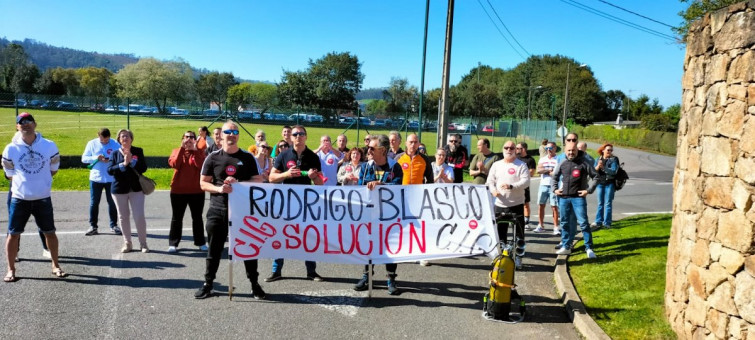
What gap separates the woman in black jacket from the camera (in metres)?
7.50

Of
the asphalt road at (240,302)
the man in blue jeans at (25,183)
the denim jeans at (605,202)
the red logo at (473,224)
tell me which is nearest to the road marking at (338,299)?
the asphalt road at (240,302)

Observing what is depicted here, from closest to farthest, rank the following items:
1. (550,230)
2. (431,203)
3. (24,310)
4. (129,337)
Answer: (129,337)
(24,310)
(431,203)
(550,230)

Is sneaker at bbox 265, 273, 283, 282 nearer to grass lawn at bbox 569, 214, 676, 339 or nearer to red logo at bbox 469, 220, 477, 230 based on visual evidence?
red logo at bbox 469, 220, 477, 230

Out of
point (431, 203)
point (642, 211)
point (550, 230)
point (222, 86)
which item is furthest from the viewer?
point (222, 86)

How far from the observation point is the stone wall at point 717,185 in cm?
402

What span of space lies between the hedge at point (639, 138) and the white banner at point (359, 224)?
50.5 meters

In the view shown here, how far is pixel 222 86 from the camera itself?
109625 millimetres

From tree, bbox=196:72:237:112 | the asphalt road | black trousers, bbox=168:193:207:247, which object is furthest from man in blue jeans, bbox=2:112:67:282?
tree, bbox=196:72:237:112

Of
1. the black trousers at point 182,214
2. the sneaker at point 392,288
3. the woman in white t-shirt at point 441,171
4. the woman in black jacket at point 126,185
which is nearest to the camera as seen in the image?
the sneaker at point 392,288

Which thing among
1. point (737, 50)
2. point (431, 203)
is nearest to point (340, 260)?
point (431, 203)

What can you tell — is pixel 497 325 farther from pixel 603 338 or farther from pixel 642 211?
pixel 642 211

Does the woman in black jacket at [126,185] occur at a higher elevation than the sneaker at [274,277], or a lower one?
higher

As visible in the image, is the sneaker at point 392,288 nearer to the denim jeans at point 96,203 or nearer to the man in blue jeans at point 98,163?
the man in blue jeans at point 98,163

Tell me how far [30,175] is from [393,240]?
4597 mm
